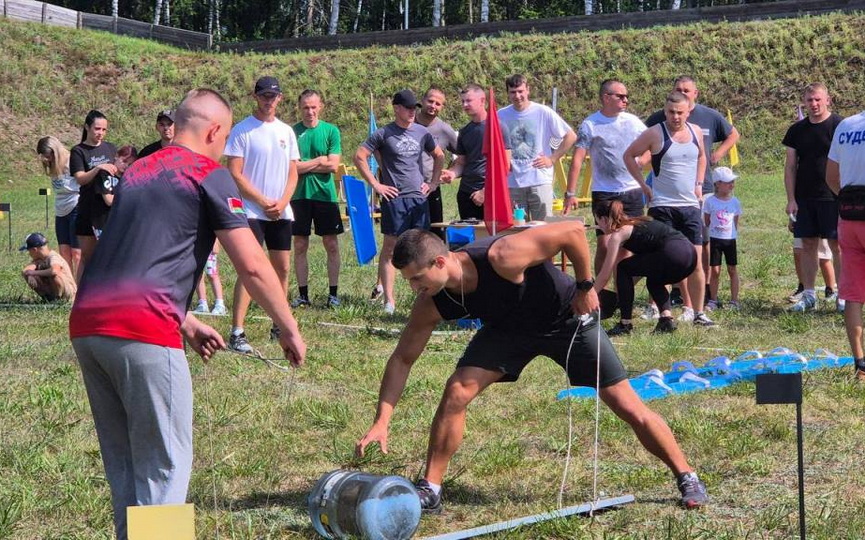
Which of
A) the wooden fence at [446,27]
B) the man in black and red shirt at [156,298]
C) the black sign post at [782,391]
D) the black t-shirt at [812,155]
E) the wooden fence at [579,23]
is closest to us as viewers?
the man in black and red shirt at [156,298]

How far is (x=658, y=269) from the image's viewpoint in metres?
9.34

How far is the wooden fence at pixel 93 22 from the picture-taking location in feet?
144

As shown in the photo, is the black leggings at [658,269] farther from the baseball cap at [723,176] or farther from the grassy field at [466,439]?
the baseball cap at [723,176]

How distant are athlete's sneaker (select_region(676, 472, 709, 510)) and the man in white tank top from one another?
483cm

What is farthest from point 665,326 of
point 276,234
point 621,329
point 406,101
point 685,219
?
point 276,234

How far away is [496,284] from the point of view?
4.89 m

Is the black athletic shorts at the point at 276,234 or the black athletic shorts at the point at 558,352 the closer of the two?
the black athletic shorts at the point at 558,352

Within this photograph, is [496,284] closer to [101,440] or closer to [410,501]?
[410,501]

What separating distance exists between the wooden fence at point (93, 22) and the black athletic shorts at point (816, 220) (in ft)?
129

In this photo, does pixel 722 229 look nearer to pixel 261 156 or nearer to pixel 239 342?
pixel 261 156

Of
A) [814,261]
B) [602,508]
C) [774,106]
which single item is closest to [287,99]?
[774,106]

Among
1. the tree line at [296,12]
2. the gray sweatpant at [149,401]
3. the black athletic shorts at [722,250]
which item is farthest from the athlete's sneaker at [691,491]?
the tree line at [296,12]

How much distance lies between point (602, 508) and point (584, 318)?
0.86 meters

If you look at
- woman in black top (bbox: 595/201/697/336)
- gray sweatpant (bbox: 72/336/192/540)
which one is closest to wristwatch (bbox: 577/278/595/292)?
gray sweatpant (bbox: 72/336/192/540)
